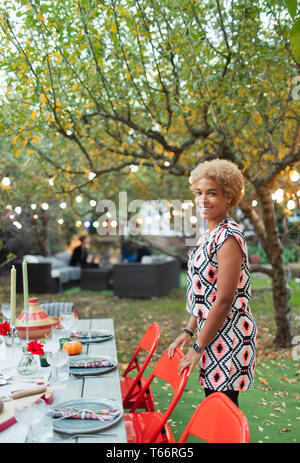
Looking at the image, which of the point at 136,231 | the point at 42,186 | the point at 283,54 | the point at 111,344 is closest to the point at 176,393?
the point at 111,344

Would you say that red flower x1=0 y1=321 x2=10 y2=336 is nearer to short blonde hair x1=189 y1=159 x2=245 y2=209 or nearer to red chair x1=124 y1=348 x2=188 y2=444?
red chair x1=124 y1=348 x2=188 y2=444

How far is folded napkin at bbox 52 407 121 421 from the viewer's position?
162cm

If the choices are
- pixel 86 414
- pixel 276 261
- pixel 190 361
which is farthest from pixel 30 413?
pixel 276 261

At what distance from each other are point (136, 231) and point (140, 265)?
2.30 meters

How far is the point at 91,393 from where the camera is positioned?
1.94 m

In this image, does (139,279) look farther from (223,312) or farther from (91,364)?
(223,312)

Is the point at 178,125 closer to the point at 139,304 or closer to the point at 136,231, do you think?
the point at 136,231

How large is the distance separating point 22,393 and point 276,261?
432 cm

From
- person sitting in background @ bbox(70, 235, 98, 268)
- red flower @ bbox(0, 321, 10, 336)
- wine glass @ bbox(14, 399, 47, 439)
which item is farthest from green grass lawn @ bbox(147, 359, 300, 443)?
person sitting in background @ bbox(70, 235, 98, 268)

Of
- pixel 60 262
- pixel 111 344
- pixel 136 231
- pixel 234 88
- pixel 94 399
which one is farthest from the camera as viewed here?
pixel 60 262

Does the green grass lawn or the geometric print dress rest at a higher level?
the geometric print dress

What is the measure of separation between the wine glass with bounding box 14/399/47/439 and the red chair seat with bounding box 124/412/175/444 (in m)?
0.62

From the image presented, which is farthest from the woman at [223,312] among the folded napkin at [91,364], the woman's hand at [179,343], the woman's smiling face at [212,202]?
the folded napkin at [91,364]

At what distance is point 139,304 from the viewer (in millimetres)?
9438
